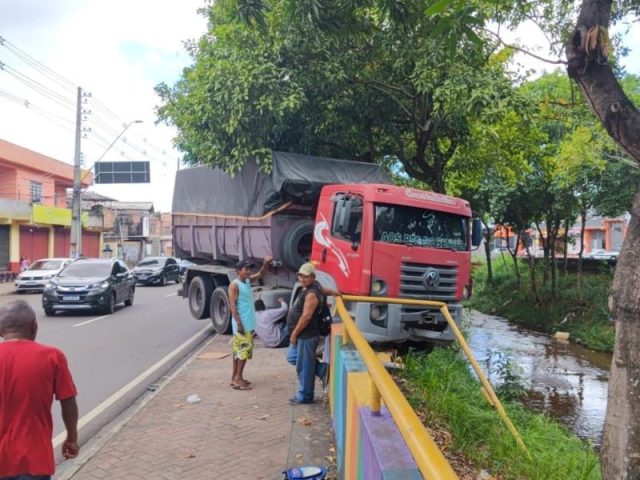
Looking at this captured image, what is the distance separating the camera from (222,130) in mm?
10125

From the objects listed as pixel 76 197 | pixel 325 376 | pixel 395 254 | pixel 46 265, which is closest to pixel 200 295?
pixel 395 254

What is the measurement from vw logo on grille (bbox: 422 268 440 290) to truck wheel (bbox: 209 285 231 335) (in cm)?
497

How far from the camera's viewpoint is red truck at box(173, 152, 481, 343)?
8094 millimetres

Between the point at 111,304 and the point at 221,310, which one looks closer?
the point at 221,310

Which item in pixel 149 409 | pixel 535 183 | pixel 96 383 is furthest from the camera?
pixel 535 183

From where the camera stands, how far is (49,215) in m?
31.3

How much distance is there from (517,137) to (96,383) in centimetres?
977

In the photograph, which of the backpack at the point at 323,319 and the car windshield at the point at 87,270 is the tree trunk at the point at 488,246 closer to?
the car windshield at the point at 87,270

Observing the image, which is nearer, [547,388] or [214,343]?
[547,388]

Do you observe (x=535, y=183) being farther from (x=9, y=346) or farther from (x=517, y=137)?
(x=9, y=346)

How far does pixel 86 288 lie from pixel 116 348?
16.5ft

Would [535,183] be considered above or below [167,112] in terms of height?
below

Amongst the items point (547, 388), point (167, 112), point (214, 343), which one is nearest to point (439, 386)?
point (547, 388)

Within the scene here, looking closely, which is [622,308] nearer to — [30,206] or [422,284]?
[422,284]
